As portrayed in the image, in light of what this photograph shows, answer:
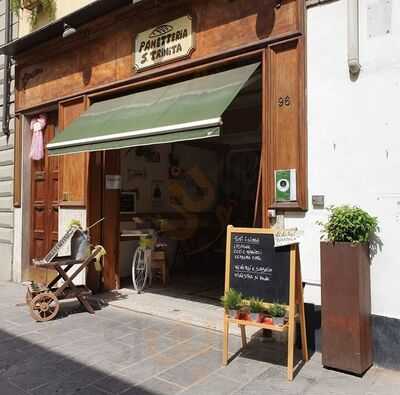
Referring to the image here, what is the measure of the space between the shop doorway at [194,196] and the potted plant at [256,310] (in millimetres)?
2647

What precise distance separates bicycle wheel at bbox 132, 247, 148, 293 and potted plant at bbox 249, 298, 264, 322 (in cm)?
326

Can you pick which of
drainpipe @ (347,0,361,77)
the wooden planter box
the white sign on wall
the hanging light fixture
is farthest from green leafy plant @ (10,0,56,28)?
the wooden planter box

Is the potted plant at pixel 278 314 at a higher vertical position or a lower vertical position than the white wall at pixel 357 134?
lower

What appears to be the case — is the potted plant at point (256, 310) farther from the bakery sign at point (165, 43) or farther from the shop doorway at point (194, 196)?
the bakery sign at point (165, 43)

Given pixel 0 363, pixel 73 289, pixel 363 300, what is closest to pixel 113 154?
pixel 73 289

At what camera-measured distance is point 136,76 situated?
5.84 meters

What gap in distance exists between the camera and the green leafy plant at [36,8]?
23.8 ft

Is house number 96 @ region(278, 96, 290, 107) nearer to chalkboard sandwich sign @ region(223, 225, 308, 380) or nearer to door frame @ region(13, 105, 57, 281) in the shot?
chalkboard sandwich sign @ region(223, 225, 308, 380)

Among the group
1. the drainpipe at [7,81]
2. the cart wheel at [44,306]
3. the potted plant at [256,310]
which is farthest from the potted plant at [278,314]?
the drainpipe at [7,81]

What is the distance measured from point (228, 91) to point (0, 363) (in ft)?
11.2

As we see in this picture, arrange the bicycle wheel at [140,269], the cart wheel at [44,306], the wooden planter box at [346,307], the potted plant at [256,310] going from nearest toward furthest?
1. the wooden planter box at [346,307]
2. the potted plant at [256,310]
3. the cart wheel at [44,306]
4. the bicycle wheel at [140,269]

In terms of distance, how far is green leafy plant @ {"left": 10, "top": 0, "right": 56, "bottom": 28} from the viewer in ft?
23.8

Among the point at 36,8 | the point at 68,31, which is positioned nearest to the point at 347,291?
the point at 68,31

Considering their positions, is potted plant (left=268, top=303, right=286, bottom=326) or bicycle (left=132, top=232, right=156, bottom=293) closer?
potted plant (left=268, top=303, right=286, bottom=326)
